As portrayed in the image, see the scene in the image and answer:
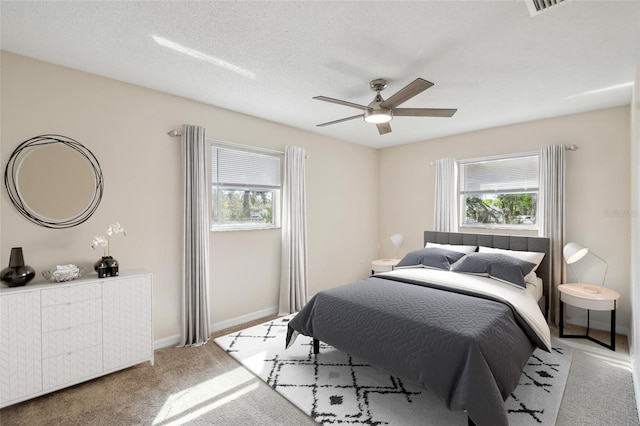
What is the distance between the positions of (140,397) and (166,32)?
8.82 ft

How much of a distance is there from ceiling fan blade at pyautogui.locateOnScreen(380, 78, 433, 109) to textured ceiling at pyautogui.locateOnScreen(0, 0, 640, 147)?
0.28 metres

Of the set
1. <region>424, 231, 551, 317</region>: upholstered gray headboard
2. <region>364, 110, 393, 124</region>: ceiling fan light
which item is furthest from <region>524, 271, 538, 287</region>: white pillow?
<region>364, 110, 393, 124</region>: ceiling fan light

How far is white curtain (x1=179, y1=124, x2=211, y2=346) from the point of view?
3.26 m

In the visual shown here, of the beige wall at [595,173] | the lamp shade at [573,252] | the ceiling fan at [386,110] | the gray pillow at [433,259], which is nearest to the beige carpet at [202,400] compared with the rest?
the lamp shade at [573,252]

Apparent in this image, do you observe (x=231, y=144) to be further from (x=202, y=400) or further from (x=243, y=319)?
(x=202, y=400)

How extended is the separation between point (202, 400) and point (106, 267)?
4.48 feet

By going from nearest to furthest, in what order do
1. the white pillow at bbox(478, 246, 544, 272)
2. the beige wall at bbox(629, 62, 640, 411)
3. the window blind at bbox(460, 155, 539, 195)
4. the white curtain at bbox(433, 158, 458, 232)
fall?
the beige wall at bbox(629, 62, 640, 411) → the white pillow at bbox(478, 246, 544, 272) → the window blind at bbox(460, 155, 539, 195) → the white curtain at bbox(433, 158, 458, 232)

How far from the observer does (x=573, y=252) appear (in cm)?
335

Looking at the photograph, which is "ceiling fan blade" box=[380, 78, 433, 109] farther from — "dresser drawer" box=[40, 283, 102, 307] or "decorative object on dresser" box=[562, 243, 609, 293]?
"dresser drawer" box=[40, 283, 102, 307]

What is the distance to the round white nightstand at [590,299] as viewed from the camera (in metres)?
3.06

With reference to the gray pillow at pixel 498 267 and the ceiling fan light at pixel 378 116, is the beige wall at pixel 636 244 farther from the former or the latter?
the ceiling fan light at pixel 378 116

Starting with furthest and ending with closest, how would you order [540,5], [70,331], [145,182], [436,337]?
1. [145,182]
2. [70,331]
3. [436,337]
4. [540,5]

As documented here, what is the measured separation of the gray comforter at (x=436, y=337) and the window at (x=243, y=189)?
1.56 metres

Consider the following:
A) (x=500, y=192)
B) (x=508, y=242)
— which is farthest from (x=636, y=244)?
(x=500, y=192)
